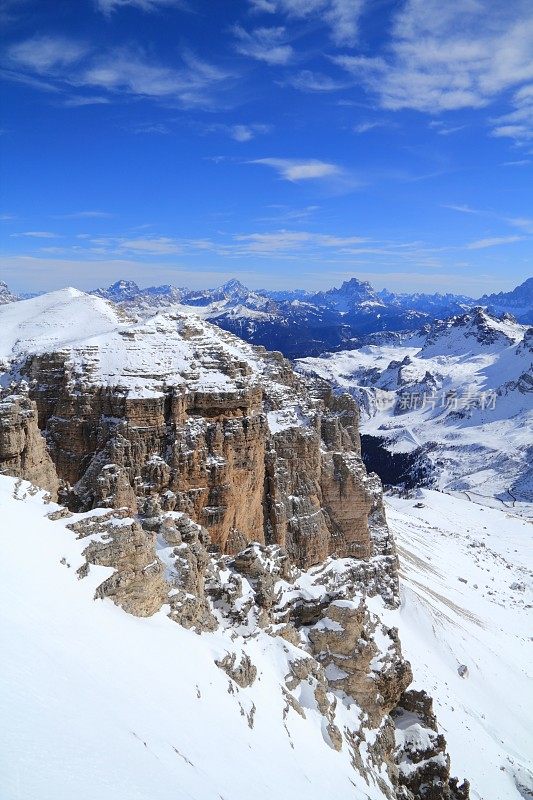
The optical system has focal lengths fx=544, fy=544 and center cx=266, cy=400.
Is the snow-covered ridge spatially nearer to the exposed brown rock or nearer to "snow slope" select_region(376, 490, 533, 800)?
the exposed brown rock

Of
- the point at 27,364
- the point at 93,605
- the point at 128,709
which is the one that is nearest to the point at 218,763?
the point at 128,709

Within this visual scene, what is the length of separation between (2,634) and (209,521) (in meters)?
23.1

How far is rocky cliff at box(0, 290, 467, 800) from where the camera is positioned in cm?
2733

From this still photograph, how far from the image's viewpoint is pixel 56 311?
47.3m

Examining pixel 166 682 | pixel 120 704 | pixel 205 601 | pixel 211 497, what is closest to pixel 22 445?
pixel 205 601

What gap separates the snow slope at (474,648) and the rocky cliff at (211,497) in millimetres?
5994

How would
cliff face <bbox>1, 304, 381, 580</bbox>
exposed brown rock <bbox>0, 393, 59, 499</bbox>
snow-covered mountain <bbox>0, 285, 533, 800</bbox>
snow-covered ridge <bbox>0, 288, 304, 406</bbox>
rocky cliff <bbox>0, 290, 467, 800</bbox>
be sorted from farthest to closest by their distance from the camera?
snow-covered ridge <bbox>0, 288, 304, 406</bbox> < cliff face <bbox>1, 304, 381, 580</bbox> < exposed brown rock <bbox>0, 393, 59, 499</bbox> < rocky cliff <bbox>0, 290, 467, 800</bbox> < snow-covered mountain <bbox>0, 285, 533, 800</bbox>

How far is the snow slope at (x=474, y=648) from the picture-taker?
3947 centimetres

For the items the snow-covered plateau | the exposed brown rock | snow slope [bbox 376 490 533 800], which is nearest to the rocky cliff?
the exposed brown rock

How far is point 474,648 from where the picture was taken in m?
56.5

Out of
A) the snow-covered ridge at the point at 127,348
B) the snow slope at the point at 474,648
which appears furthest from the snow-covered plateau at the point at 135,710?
the snow-covered ridge at the point at 127,348

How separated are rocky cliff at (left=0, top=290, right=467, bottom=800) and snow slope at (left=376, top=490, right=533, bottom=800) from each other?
236 inches

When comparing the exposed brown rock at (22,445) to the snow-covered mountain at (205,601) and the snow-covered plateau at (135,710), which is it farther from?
the snow-covered plateau at (135,710)

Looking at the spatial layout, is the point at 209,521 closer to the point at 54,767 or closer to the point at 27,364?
the point at 27,364
